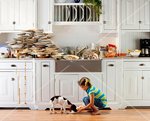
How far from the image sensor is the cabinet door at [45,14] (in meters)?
6.10

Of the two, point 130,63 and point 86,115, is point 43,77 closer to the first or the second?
point 86,115

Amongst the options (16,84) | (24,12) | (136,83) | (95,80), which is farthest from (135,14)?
(16,84)

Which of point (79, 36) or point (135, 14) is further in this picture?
point (79, 36)

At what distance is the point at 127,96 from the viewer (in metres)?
5.92

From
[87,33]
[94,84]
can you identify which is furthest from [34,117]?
[87,33]

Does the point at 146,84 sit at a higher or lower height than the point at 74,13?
lower

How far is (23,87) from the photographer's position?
581 cm

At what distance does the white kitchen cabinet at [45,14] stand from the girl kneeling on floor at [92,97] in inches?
51.1

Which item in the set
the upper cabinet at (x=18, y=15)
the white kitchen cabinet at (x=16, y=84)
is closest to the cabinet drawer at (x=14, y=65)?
the white kitchen cabinet at (x=16, y=84)

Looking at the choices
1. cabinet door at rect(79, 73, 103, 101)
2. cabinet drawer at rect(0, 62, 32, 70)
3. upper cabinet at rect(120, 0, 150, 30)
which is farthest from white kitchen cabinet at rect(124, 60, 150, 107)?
cabinet drawer at rect(0, 62, 32, 70)

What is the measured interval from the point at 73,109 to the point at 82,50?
4.26 feet

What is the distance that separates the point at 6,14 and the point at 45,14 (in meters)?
0.67

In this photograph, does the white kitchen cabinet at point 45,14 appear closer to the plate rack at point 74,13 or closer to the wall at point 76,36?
the plate rack at point 74,13

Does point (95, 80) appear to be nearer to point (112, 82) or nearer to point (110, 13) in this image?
point (112, 82)
